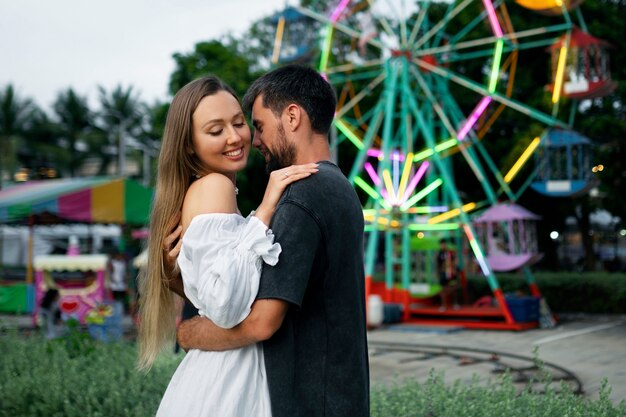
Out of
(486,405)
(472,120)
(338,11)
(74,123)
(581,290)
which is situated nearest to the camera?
(486,405)

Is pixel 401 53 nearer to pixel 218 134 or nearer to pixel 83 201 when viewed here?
pixel 83 201

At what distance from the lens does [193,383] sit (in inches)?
88.0

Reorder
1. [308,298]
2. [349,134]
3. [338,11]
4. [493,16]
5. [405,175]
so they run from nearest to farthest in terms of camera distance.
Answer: [308,298] < [405,175] < [493,16] < [349,134] < [338,11]

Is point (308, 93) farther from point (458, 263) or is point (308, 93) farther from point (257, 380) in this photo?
point (458, 263)

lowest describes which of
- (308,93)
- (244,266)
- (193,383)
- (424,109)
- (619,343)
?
(619,343)

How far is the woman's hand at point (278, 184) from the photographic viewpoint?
2.19m

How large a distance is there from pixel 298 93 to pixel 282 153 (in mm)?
186

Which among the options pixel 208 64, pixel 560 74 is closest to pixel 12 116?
pixel 208 64

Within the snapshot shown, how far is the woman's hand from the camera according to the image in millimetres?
2188

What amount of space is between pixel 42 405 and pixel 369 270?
1183cm

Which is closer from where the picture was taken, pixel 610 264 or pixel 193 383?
pixel 193 383

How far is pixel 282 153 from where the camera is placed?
2.34m

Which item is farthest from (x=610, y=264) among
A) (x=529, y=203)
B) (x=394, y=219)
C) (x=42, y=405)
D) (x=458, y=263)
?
(x=42, y=405)

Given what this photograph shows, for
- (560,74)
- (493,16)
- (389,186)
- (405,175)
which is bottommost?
(389,186)
